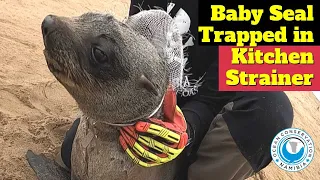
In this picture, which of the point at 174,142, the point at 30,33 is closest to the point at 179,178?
the point at 174,142

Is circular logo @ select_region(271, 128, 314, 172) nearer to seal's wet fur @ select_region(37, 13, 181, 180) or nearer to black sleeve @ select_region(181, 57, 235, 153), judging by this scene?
black sleeve @ select_region(181, 57, 235, 153)

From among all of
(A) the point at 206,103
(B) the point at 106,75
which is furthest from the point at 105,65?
(A) the point at 206,103

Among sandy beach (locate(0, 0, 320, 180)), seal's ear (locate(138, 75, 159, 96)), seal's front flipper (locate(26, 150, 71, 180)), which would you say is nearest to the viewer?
seal's ear (locate(138, 75, 159, 96))

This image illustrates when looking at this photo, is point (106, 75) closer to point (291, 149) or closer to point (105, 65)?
point (105, 65)

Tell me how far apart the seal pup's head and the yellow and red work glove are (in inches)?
1.9

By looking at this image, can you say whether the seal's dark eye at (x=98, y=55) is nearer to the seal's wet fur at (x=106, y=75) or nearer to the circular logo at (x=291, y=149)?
the seal's wet fur at (x=106, y=75)

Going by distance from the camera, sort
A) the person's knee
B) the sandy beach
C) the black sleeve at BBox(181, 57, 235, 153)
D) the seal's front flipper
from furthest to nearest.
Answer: the sandy beach
the seal's front flipper
the black sleeve at BBox(181, 57, 235, 153)
the person's knee

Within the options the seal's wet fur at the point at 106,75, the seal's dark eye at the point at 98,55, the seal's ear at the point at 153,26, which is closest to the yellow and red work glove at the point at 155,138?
the seal's wet fur at the point at 106,75

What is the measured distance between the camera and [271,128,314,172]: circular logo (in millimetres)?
1883

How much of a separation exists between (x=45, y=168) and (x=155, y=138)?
75 cm

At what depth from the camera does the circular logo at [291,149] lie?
74.1 inches

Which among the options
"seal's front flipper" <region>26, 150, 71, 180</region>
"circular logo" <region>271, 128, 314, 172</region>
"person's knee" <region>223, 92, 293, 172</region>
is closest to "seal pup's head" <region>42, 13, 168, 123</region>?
"person's knee" <region>223, 92, 293, 172</region>

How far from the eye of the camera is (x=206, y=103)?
7.02 ft

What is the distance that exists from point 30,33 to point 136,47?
7.29 feet
